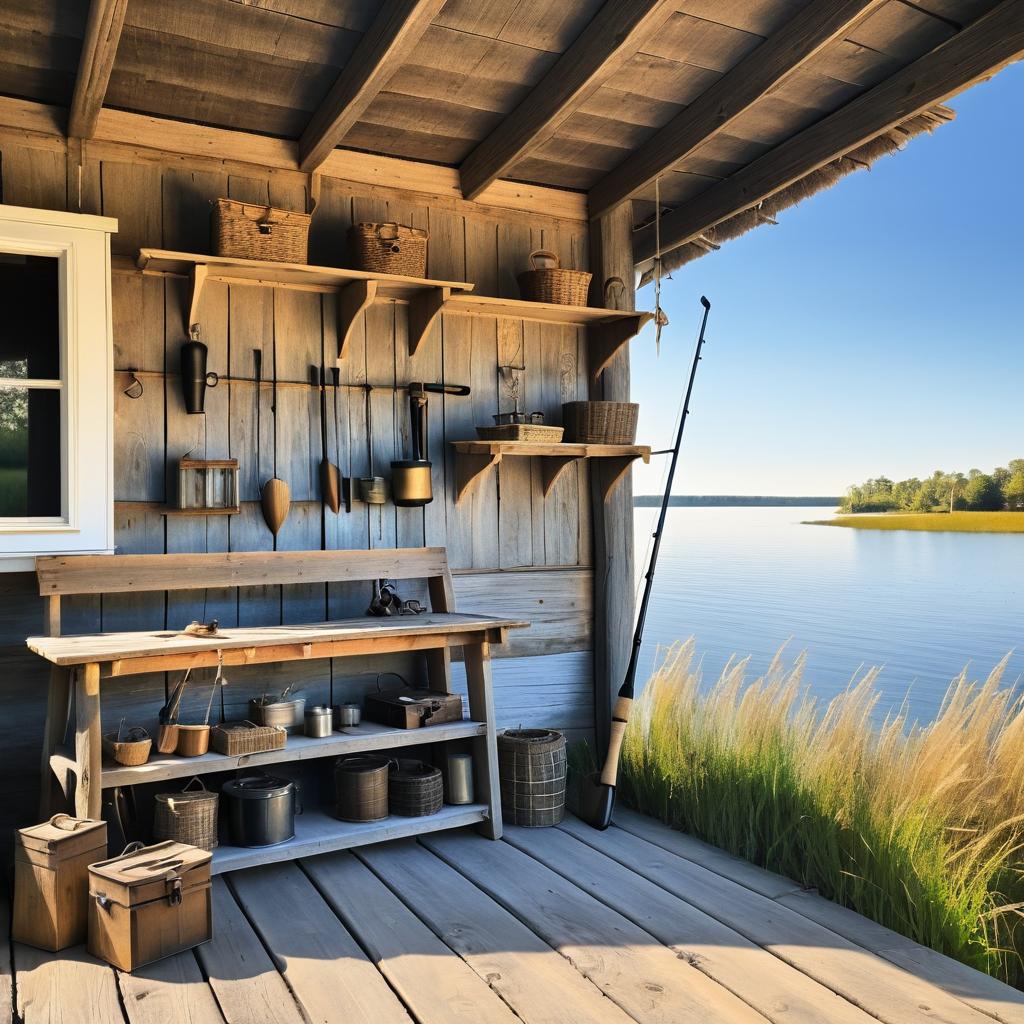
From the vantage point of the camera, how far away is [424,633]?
315cm

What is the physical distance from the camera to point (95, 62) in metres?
2.68

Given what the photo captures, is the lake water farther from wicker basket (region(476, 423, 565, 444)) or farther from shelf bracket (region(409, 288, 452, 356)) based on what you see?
shelf bracket (region(409, 288, 452, 356))

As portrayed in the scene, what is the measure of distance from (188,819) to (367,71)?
2.38 metres

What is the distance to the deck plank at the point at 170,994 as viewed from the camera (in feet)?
6.89

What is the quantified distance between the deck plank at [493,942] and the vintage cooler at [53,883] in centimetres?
89

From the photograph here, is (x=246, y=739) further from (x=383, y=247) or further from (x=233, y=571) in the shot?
(x=383, y=247)

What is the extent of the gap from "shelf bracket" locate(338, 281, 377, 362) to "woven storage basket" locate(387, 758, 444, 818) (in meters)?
1.61

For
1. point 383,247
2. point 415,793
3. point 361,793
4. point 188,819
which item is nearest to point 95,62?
point 383,247

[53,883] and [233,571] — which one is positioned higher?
[233,571]

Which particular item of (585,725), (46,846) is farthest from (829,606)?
(46,846)

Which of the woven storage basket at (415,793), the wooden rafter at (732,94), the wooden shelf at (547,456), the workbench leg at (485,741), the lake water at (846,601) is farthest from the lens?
the lake water at (846,601)

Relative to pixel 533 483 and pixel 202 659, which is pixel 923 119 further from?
pixel 202 659

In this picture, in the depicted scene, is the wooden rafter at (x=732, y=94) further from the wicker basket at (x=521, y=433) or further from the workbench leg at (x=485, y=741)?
the workbench leg at (x=485, y=741)

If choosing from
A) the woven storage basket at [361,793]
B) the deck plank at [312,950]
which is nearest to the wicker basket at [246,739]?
the woven storage basket at [361,793]
